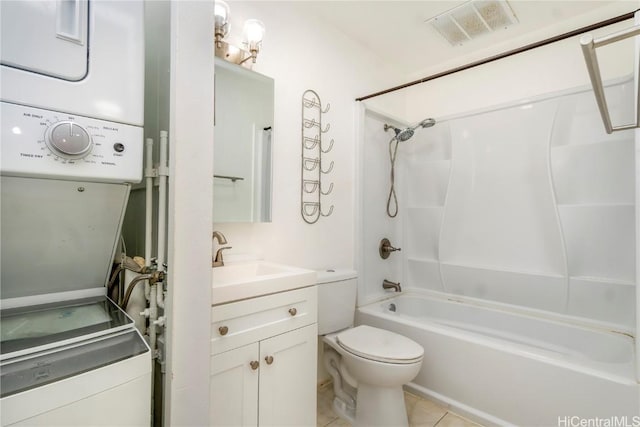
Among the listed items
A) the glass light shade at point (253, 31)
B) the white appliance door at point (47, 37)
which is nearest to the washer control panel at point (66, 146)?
the white appliance door at point (47, 37)

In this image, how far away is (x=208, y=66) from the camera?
0.82 meters

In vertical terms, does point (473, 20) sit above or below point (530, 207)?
above

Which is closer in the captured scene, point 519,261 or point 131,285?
point 131,285

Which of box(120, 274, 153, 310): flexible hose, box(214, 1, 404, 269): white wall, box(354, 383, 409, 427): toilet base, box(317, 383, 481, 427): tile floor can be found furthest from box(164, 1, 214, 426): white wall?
box(317, 383, 481, 427): tile floor

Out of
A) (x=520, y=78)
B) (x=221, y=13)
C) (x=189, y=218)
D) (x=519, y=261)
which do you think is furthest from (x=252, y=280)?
(x=520, y=78)

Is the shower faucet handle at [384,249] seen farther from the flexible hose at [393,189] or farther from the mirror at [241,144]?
the mirror at [241,144]

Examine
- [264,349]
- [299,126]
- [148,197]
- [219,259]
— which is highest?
[299,126]

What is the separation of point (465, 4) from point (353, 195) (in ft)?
4.84

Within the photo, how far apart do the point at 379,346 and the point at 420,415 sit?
555 millimetres

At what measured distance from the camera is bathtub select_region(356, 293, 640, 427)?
55.2 inches

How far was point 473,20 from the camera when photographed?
215 centimetres

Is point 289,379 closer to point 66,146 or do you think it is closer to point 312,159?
point 66,146

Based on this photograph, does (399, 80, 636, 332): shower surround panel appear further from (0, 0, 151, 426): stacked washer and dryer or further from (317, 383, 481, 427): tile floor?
(0, 0, 151, 426): stacked washer and dryer

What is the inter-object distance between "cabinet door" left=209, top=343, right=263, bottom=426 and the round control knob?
806mm
